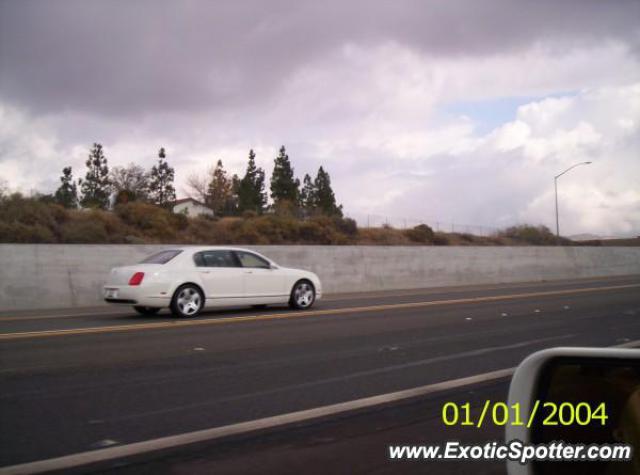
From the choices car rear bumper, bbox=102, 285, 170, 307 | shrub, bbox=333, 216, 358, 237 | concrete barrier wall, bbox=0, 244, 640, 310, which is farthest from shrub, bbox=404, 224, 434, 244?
car rear bumper, bbox=102, 285, 170, 307

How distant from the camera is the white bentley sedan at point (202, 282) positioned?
47.5 ft

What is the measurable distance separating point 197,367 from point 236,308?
27.6ft

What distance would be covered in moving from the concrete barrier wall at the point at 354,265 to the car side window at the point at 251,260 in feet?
17.0

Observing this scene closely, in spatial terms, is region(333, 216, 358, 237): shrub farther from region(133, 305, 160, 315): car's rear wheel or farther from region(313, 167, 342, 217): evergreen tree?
region(133, 305, 160, 315): car's rear wheel

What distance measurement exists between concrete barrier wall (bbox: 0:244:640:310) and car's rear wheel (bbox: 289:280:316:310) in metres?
5.54

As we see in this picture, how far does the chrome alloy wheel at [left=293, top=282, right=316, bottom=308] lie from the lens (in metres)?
16.7

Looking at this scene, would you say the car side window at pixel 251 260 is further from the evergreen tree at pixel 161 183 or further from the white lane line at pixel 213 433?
the evergreen tree at pixel 161 183

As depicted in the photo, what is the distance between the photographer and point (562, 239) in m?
57.6

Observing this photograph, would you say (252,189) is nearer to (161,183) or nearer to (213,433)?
(161,183)

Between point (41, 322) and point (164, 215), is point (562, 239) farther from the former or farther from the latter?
point (41, 322)

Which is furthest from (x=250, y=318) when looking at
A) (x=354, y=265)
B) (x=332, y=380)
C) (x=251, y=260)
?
(x=354, y=265)

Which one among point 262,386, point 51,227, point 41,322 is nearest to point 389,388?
point 262,386

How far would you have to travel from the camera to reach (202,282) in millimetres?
15039

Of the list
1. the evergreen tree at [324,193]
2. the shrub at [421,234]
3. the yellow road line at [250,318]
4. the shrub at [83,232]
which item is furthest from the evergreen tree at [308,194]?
the yellow road line at [250,318]
